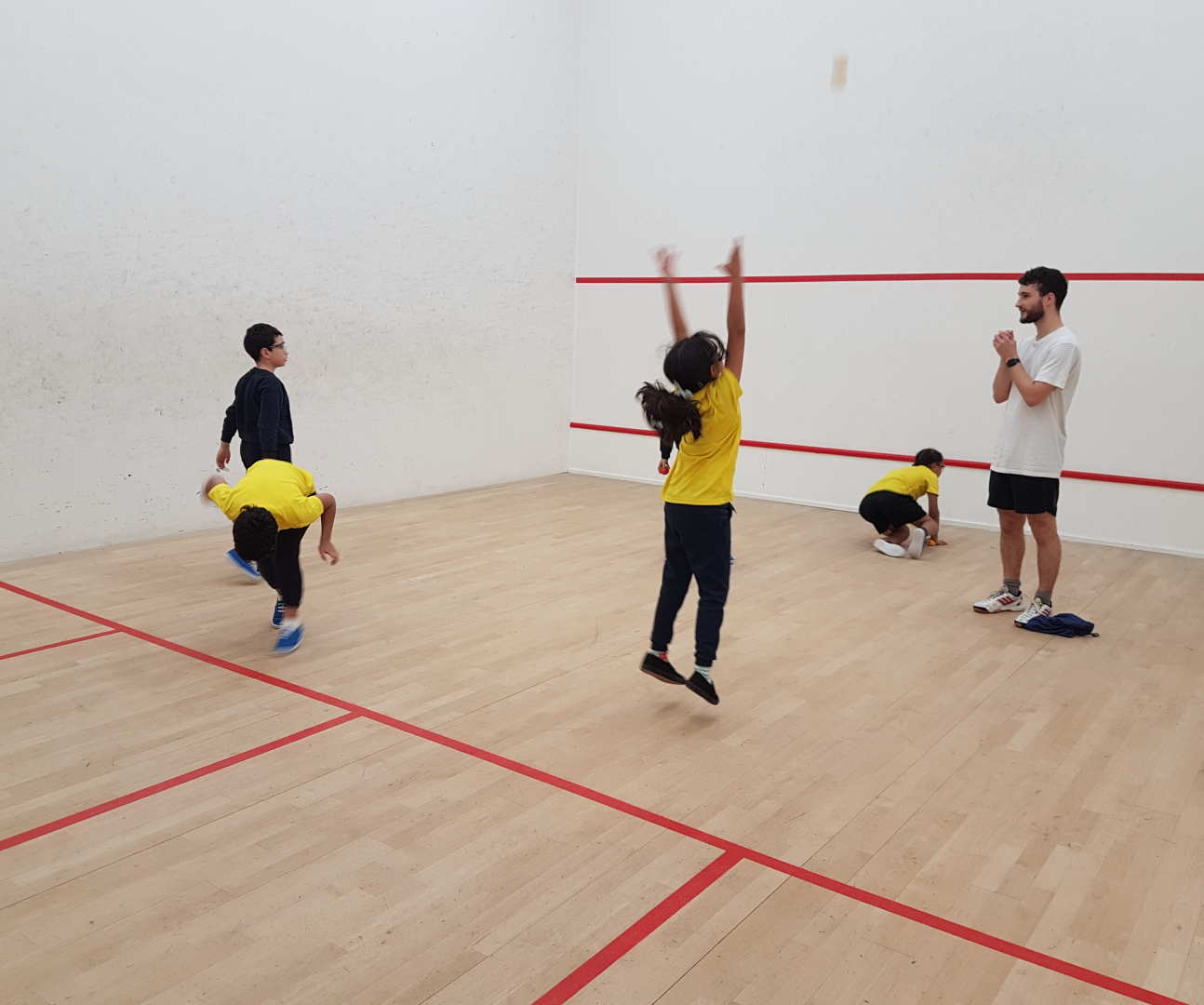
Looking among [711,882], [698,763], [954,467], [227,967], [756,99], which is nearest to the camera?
[227,967]

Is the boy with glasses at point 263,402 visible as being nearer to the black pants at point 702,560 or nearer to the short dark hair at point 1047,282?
the black pants at point 702,560

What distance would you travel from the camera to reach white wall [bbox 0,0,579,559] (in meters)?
4.30

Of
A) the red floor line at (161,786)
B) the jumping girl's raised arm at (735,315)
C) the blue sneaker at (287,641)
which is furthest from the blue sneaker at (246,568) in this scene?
the jumping girl's raised arm at (735,315)

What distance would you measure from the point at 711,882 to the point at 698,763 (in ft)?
1.76

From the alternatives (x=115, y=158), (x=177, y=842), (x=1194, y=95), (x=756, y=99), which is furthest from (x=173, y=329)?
(x=1194, y=95)

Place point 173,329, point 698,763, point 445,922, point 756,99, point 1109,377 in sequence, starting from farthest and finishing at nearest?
point 756,99 → point 1109,377 → point 173,329 → point 698,763 → point 445,922

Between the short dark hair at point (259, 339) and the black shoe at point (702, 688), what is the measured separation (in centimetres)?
216

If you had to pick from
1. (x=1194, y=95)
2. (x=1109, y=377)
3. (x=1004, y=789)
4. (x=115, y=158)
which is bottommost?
(x=1004, y=789)

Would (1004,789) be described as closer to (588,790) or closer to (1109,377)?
(588,790)

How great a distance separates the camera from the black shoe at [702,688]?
2.67 metres

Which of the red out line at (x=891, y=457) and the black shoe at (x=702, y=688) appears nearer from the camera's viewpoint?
the black shoe at (x=702, y=688)

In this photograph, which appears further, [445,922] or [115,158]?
[115,158]

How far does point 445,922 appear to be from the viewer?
1758 mm

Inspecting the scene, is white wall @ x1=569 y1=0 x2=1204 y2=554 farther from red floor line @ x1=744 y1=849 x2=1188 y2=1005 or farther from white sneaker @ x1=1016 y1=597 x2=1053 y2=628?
red floor line @ x1=744 y1=849 x2=1188 y2=1005
